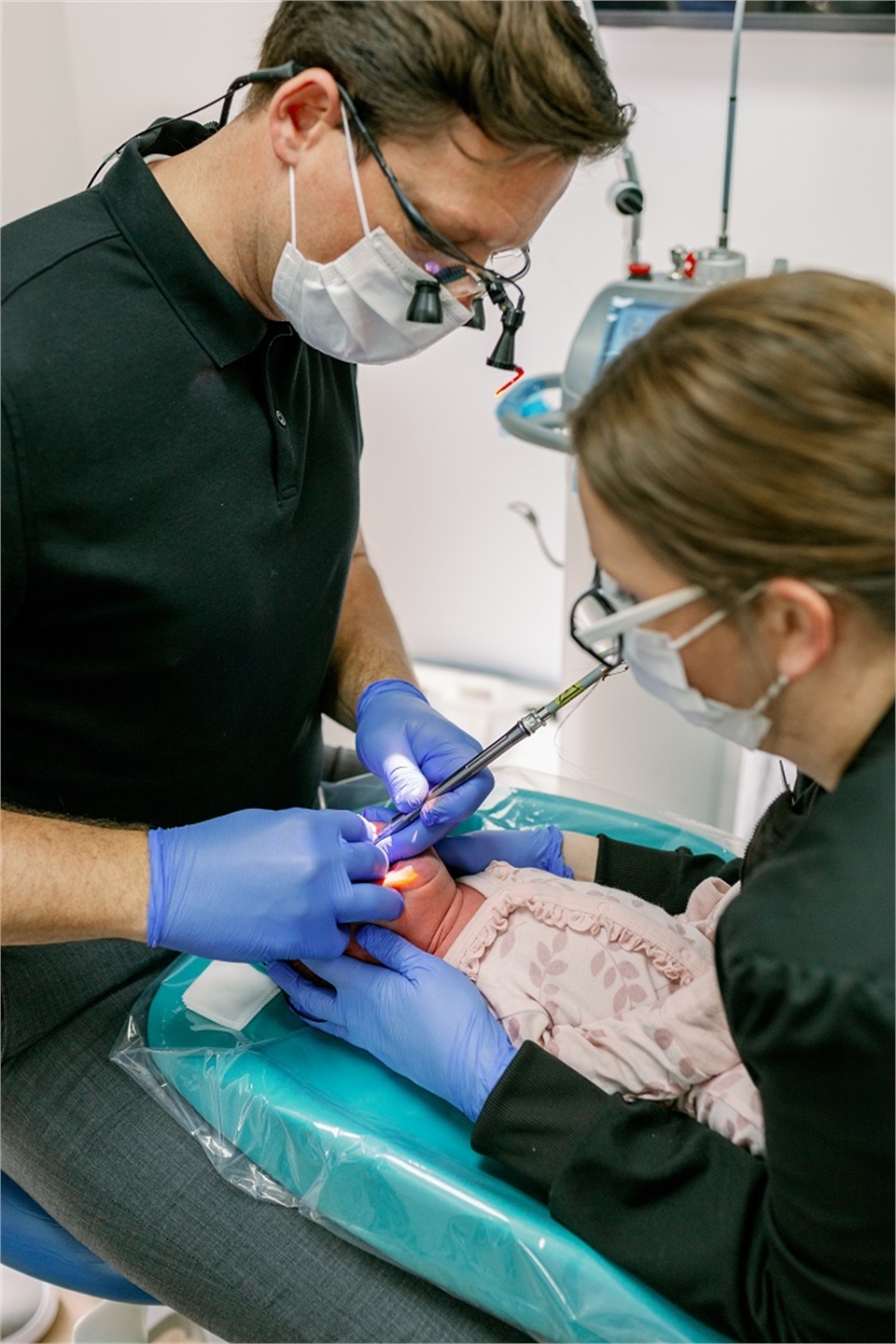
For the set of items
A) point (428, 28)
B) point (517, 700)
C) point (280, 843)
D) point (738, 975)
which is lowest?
point (517, 700)

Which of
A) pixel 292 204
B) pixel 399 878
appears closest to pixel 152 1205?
pixel 399 878

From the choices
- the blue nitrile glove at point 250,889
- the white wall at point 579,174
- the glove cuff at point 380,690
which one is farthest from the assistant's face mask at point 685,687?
the white wall at point 579,174

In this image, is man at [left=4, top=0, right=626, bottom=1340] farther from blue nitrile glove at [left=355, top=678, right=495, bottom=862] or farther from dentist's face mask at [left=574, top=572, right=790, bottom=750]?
dentist's face mask at [left=574, top=572, right=790, bottom=750]

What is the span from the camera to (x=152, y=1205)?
116cm

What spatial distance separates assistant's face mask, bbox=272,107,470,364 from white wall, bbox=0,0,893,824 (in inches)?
25.9

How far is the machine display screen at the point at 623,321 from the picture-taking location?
1.31 meters

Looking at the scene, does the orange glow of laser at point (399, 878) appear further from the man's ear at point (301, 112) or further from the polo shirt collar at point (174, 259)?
the man's ear at point (301, 112)

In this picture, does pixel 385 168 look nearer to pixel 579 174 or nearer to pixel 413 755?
pixel 413 755

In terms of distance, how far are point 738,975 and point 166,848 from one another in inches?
24.2

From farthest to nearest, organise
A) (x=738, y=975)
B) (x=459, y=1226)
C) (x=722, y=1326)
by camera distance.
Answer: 1. (x=459, y=1226)
2. (x=722, y=1326)
3. (x=738, y=975)

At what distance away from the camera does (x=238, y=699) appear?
1.33m

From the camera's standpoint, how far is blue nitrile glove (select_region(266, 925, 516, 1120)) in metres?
1.11

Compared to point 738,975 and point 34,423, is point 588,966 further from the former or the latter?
point 34,423

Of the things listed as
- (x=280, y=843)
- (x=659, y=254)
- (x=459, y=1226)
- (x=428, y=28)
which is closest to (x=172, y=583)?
(x=280, y=843)
